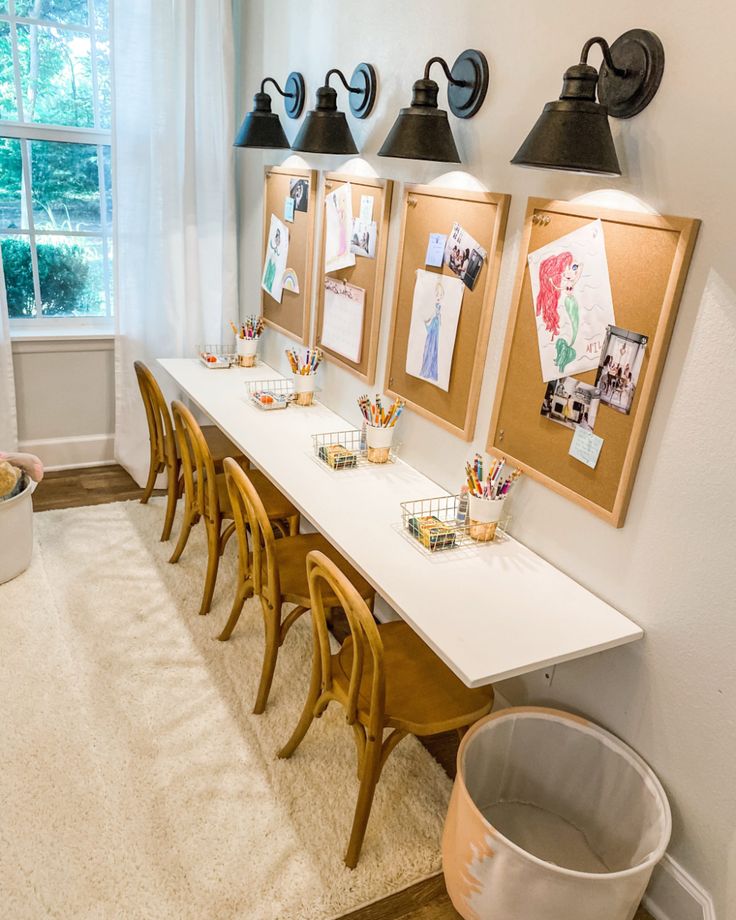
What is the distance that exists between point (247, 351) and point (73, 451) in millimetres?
1184

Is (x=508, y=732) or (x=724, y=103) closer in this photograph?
(x=724, y=103)

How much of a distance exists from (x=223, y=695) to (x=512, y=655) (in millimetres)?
1140

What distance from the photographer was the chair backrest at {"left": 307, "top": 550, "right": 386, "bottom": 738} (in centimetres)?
159

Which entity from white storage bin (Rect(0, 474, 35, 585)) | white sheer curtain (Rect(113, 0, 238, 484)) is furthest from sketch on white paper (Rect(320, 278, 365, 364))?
white storage bin (Rect(0, 474, 35, 585))

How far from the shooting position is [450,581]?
177cm

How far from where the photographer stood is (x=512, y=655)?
1.53 metres

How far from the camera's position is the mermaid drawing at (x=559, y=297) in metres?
1.75

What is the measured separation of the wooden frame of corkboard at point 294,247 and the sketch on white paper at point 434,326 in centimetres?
80

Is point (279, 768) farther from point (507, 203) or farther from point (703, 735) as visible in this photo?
point (507, 203)

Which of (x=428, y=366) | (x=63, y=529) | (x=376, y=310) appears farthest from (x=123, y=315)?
(x=428, y=366)

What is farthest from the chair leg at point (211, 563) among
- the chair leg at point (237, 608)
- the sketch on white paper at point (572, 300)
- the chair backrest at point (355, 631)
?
the sketch on white paper at point (572, 300)

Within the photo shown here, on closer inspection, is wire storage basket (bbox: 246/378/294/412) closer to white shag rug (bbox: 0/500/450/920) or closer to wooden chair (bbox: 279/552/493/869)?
white shag rug (bbox: 0/500/450/920)

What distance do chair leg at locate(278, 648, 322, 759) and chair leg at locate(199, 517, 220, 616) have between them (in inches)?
27.7

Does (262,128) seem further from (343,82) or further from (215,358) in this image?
(215,358)
